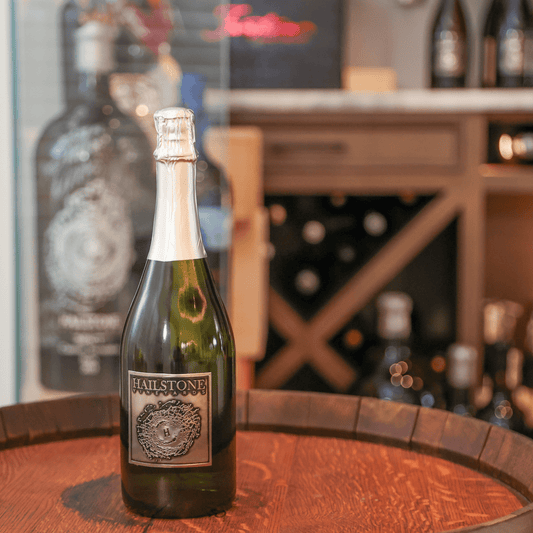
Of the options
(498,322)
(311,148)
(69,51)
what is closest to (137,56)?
(69,51)

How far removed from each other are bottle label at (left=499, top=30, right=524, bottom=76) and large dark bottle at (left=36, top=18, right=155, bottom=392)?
89 centimetres

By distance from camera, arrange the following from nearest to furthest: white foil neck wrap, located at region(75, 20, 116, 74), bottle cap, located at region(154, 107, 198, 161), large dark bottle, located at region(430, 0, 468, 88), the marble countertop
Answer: bottle cap, located at region(154, 107, 198, 161), white foil neck wrap, located at region(75, 20, 116, 74), the marble countertop, large dark bottle, located at region(430, 0, 468, 88)

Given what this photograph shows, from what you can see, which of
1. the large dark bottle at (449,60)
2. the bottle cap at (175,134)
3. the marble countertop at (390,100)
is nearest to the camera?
the bottle cap at (175,134)

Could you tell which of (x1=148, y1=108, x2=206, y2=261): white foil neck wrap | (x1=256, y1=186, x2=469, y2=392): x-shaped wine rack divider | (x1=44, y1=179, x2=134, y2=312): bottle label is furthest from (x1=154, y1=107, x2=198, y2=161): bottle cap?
(x1=256, y1=186, x2=469, y2=392): x-shaped wine rack divider

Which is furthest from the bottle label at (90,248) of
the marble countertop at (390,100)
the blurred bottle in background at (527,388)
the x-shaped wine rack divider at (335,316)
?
the blurred bottle in background at (527,388)

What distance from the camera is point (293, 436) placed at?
2.05 ft

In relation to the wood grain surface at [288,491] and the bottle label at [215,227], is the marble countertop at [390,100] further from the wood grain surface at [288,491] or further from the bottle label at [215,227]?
the wood grain surface at [288,491]

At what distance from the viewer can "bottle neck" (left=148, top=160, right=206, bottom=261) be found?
0.45 metres

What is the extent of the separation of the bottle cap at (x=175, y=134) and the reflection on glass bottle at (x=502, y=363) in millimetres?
1337

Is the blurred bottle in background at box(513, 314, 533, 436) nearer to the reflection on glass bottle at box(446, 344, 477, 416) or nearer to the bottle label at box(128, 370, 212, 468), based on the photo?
the reflection on glass bottle at box(446, 344, 477, 416)

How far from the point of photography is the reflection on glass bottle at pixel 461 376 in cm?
147

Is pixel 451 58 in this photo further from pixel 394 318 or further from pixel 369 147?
pixel 394 318

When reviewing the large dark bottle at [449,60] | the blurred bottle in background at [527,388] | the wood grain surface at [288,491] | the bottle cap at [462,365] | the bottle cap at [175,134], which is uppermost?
the large dark bottle at [449,60]

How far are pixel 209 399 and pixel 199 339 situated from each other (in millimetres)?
48
